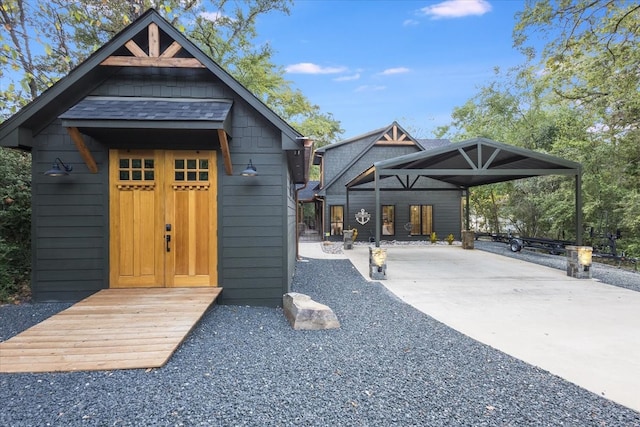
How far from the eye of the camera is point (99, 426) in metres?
2.03

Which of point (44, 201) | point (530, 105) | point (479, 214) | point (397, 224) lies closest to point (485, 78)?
point (530, 105)

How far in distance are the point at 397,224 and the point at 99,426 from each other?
15.1m

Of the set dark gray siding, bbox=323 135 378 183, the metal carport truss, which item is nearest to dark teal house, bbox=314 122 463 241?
dark gray siding, bbox=323 135 378 183

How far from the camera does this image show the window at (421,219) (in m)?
16.1

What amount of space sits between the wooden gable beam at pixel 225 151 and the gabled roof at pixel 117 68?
0.75 meters

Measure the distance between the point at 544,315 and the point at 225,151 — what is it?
5.43 m

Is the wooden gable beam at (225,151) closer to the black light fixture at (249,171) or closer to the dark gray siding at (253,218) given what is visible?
the dark gray siding at (253,218)

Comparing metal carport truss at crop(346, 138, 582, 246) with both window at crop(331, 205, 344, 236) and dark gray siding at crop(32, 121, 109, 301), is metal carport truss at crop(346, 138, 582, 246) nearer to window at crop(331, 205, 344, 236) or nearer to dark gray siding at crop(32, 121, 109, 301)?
dark gray siding at crop(32, 121, 109, 301)

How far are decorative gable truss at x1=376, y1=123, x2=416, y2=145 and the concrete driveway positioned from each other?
9305 millimetres

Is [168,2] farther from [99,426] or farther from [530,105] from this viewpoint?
[530,105]

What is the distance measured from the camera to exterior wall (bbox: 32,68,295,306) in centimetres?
482

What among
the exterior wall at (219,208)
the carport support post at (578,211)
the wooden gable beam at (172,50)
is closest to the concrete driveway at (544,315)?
the carport support post at (578,211)

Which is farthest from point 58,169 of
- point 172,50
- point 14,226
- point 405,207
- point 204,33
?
point 405,207

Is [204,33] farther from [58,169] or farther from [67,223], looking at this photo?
[67,223]
